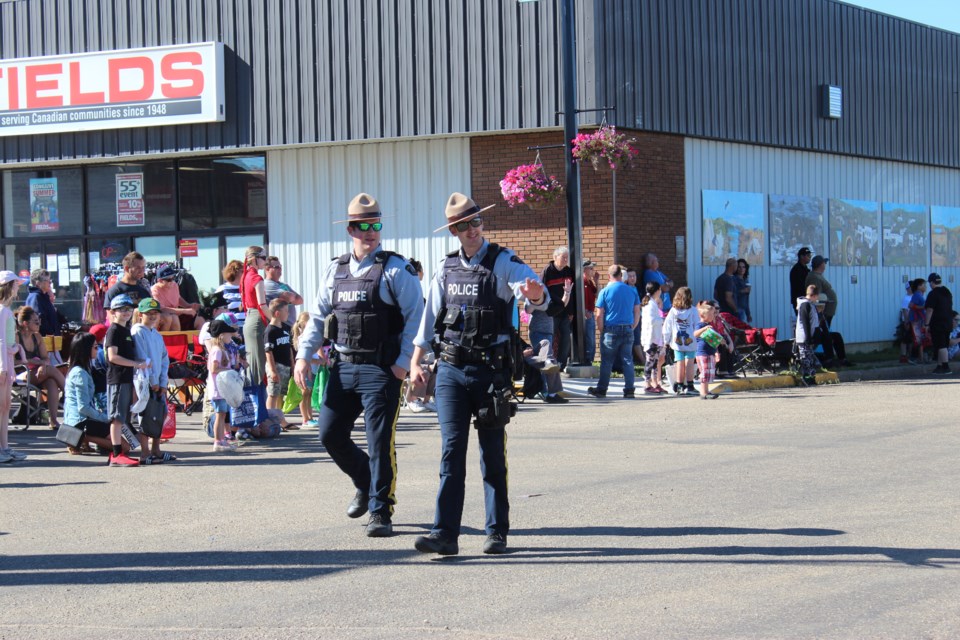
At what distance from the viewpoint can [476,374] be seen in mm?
7395

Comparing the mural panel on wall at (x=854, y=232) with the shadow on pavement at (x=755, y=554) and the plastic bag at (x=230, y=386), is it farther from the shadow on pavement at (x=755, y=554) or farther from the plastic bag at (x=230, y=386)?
the shadow on pavement at (x=755, y=554)

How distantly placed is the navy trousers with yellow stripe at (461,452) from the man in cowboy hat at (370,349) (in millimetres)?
547

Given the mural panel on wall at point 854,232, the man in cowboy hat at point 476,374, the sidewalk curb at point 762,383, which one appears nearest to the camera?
the man in cowboy hat at point 476,374

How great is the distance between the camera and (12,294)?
40.0 feet

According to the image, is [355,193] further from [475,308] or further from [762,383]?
[475,308]

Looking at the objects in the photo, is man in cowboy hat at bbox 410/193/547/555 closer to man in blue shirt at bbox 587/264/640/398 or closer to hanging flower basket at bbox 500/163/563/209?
man in blue shirt at bbox 587/264/640/398

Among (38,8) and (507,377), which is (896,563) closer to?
(507,377)

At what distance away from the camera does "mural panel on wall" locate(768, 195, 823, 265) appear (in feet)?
81.0

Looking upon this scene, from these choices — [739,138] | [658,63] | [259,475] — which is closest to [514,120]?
[658,63]

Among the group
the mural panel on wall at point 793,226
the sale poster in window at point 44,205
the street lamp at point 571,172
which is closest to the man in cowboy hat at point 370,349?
the street lamp at point 571,172

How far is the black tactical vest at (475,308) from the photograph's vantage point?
7401 millimetres

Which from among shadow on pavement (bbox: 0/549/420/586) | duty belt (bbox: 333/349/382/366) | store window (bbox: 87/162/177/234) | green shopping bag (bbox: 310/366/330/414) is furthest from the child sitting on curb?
shadow on pavement (bbox: 0/549/420/586)

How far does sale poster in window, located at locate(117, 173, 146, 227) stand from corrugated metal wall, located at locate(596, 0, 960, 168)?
915cm

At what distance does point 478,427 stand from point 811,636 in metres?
2.43
